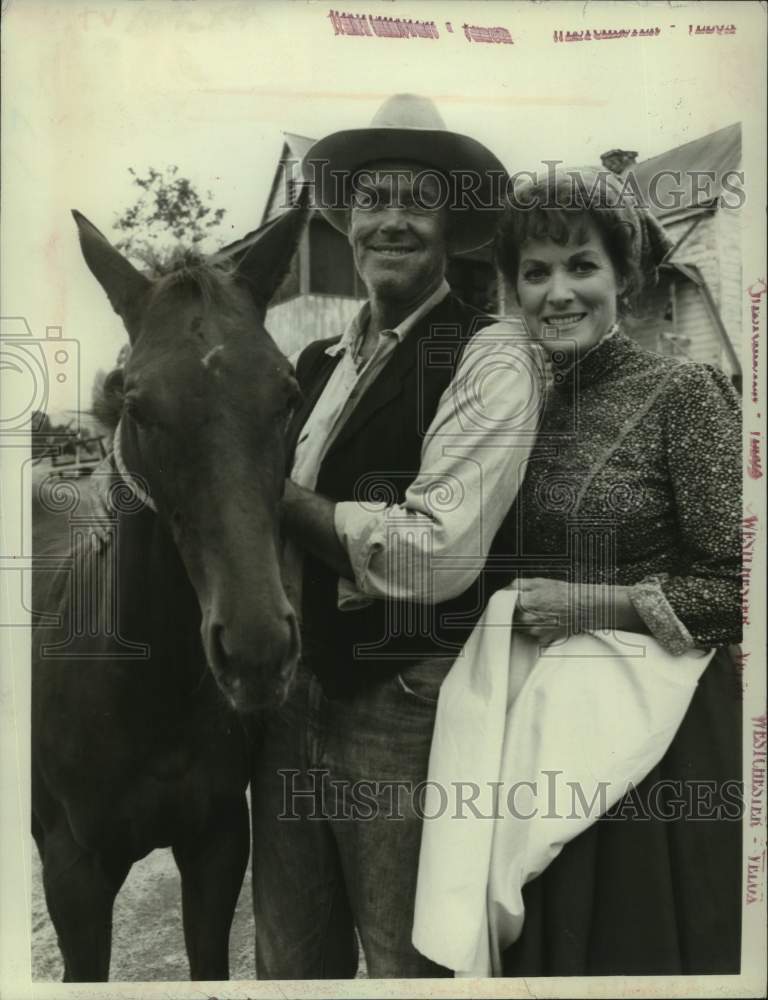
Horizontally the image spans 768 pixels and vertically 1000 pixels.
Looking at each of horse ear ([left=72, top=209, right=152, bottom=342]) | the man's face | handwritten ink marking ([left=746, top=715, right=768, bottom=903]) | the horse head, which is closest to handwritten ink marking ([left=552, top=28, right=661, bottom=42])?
the man's face

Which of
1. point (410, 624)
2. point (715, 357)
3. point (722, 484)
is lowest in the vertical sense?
point (410, 624)

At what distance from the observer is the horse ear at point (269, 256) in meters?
2.43

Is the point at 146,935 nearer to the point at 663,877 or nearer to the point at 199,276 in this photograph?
the point at 663,877

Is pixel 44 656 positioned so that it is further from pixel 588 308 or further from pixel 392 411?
pixel 588 308

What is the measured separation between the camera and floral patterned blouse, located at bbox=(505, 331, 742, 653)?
2.47m

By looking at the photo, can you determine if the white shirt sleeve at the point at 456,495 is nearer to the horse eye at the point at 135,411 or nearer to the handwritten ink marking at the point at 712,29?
the horse eye at the point at 135,411

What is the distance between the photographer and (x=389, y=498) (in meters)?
2.52

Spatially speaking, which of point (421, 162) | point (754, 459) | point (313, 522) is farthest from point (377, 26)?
point (754, 459)

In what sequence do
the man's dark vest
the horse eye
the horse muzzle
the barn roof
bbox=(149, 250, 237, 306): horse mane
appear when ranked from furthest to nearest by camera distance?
the barn roof < the man's dark vest < bbox=(149, 250, 237, 306): horse mane < the horse eye < the horse muzzle

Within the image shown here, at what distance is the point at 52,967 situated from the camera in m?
2.70

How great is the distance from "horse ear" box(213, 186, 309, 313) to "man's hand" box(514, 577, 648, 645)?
1067 mm

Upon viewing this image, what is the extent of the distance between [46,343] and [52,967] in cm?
185

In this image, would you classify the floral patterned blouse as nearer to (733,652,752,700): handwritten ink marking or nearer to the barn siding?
(733,652,752,700): handwritten ink marking

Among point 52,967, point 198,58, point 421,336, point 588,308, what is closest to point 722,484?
point 588,308
